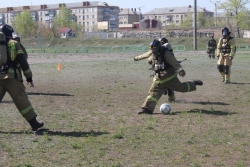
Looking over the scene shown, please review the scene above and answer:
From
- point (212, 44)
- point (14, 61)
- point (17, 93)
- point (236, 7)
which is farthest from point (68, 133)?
point (236, 7)

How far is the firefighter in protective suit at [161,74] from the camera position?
10352 mm

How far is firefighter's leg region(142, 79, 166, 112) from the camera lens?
1030 centimetres

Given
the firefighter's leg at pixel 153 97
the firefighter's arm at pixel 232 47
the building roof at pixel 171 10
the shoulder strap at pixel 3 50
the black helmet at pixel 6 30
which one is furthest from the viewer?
the building roof at pixel 171 10

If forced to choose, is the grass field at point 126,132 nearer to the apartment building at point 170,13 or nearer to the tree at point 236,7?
the tree at point 236,7

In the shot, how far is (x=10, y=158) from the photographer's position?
6.64 metres

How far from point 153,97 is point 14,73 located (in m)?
3.50

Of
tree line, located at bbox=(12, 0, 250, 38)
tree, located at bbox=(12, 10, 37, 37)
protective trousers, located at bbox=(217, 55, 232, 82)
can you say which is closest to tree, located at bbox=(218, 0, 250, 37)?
tree line, located at bbox=(12, 0, 250, 38)

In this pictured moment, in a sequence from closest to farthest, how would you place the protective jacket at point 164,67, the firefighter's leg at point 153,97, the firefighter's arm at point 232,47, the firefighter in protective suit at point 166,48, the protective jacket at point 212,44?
the firefighter's leg at point 153,97 → the protective jacket at point 164,67 → the firefighter in protective suit at point 166,48 → the firefighter's arm at point 232,47 → the protective jacket at point 212,44

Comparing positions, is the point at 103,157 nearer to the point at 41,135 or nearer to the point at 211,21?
the point at 41,135

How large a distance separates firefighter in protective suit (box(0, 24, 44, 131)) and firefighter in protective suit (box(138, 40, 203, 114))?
9.73 feet

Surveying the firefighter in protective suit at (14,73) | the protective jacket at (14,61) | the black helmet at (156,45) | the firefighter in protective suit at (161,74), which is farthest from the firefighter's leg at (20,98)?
the black helmet at (156,45)

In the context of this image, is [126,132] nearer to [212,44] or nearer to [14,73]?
[14,73]

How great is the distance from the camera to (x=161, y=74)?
10680 mm

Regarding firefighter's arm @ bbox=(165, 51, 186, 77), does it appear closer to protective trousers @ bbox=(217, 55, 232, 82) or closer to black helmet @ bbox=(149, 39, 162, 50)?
black helmet @ bbox=(149, 39, 162, 50)
